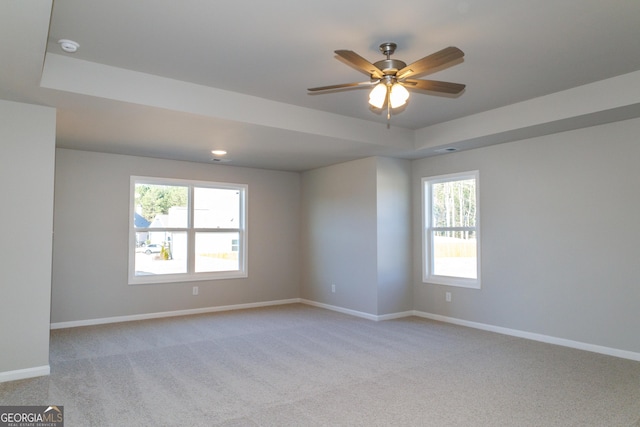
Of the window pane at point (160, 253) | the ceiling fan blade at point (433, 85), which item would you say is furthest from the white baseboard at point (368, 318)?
the ceiling fan blade at point (433, 85)

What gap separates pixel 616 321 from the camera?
4.20m

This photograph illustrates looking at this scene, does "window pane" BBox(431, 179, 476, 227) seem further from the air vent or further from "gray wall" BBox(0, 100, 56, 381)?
"gray wall" BBox(0, 100, 56, 381)

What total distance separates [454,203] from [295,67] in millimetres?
3326

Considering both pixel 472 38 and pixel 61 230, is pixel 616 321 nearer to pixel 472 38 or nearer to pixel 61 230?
pixel 472 38

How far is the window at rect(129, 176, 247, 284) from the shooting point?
6.11 meters

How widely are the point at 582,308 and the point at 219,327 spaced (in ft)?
13.9

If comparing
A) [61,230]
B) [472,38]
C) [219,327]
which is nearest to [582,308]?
[472,38]

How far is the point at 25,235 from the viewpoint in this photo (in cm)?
357

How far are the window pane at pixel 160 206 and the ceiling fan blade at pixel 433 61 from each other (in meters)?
4.49

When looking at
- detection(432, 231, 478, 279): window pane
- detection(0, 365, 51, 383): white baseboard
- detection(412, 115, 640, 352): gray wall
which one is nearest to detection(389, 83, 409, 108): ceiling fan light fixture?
detection(412, 115, 640, 352): gray wall

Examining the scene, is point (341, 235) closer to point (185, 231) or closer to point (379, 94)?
point (185, 231)

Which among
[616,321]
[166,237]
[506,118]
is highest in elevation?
[506,118]

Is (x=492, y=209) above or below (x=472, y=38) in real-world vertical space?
below

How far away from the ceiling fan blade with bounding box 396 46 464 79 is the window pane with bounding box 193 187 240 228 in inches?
179
